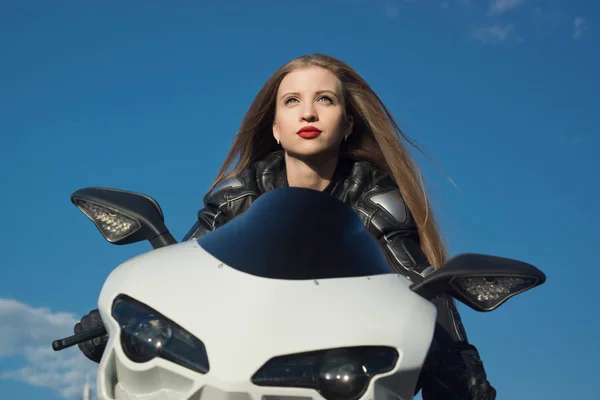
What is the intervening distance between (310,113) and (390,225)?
0.85m

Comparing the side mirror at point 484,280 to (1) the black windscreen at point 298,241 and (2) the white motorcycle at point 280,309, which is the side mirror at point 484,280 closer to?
(2) the white motorcycle at point 280,309

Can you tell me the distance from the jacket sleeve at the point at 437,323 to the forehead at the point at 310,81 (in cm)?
79

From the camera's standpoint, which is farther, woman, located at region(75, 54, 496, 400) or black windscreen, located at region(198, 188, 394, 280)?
woman, located at region(75, 54, 496, 400)

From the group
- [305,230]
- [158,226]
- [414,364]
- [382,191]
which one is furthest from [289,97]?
[414,364]

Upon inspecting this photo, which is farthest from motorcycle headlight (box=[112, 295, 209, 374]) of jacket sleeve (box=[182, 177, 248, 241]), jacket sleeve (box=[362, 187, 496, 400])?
jacket sleeve (box=[182, 177, 248, 241])

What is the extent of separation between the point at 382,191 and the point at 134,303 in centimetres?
196

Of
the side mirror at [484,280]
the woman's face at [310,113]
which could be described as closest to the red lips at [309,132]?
the woman's face at [310,113]

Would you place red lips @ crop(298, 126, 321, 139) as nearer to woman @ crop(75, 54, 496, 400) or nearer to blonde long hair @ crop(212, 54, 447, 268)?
woman @ crop(75, 54, 496, 400)

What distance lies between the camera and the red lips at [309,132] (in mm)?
4324

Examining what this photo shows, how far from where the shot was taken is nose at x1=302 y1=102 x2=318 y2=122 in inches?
171

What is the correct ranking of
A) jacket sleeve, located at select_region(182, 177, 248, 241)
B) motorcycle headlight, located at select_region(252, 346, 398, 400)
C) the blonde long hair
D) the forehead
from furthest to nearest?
1. the blonde long hair
2. the forehead
3. jacket sleeve, located at select_region(182, 177, 248, 241)
4. motorcycle headlight, located at select_region(252, 346, 398, 400)

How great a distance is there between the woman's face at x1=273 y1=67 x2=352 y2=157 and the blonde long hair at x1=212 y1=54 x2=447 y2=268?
137 millimetres

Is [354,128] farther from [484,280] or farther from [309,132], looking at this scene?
→ [484,280]

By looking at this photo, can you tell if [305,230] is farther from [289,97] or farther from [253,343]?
[289,97]
